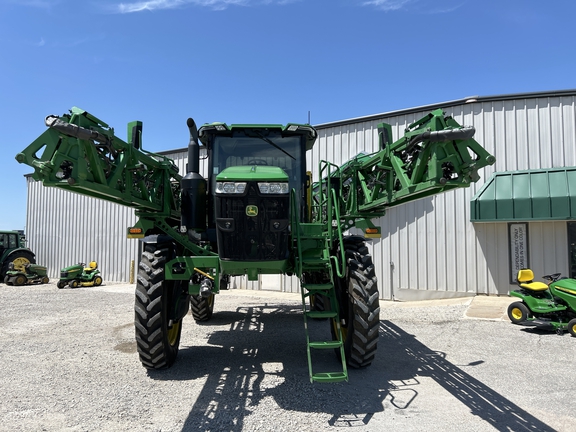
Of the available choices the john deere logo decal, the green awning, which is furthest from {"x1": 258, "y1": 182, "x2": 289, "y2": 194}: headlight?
the green awning

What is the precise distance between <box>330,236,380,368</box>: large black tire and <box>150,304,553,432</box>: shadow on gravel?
0.99 ft

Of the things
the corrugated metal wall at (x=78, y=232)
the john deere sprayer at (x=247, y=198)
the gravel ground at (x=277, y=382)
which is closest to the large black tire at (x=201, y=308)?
the gravel ground at (x=277, y=382)

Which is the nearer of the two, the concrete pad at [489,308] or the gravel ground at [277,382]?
the gravel ground at [277,382]

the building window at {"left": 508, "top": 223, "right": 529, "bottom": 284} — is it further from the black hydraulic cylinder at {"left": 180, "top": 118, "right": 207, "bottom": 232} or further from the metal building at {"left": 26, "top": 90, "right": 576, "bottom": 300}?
the black hydraulic cylinder at {"left": 180, "top": 118, "right": 207, "bottom": 232}

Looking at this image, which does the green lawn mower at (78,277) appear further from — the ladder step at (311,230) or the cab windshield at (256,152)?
the ladder step at (311,230)

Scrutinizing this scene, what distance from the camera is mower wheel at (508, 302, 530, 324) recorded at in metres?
8.09

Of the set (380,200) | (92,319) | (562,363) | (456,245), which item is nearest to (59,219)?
(92,319)

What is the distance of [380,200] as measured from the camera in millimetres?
5566

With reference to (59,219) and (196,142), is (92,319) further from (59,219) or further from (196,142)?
(59,219)

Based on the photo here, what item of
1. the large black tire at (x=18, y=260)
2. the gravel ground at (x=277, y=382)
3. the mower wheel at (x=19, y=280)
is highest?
the large black tire at (x=18, y=260)

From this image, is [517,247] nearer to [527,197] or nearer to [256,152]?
[527,197]

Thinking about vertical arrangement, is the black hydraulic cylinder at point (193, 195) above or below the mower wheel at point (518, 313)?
above

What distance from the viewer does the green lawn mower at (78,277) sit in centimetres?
1655

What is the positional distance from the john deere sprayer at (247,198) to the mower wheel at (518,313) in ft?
13.5
